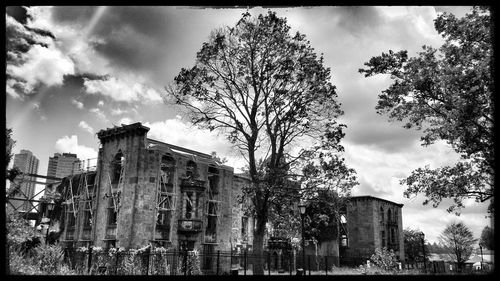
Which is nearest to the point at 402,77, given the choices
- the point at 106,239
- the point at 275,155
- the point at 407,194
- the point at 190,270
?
the point at 407,194

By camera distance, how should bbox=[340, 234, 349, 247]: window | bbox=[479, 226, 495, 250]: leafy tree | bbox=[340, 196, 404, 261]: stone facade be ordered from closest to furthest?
bbox=[479, 226, 495, 250]: leafy tree → bbox=[340, 196, 404, 261]: stone facade → bbox=[340, 234, 349, 247]: window

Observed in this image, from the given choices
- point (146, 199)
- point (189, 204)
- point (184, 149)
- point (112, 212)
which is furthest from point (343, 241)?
point (112, 212)

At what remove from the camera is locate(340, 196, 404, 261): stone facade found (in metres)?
57.0

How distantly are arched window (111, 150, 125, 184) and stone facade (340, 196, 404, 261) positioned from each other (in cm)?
3393

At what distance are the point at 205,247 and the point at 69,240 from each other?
12395 millimetres

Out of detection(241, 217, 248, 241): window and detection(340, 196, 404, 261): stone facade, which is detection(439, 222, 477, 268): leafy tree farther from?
detection(241, 217, 248, 241): window

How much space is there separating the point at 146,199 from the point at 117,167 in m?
5.27

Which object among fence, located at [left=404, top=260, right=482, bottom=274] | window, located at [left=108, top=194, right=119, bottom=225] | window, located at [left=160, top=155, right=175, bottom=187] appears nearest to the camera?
fence, located at [left=404, top=260, right=482, bottom=274]

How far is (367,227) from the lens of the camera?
189 ft

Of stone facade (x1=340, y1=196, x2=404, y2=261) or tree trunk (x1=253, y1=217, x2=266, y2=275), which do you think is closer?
tree trunk (x1=253, y1=217, x2=266, y2=275)

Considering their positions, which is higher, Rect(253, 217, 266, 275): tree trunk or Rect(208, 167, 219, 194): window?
Rect(208, 167, 219, 194): window

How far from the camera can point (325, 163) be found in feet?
70.0

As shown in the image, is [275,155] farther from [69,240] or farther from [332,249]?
[332,249]

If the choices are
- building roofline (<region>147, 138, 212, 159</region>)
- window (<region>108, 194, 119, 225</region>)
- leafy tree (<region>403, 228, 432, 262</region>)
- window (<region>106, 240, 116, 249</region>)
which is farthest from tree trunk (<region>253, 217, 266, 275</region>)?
leafy tree (<region>403, 228, 432, 262</region>)
